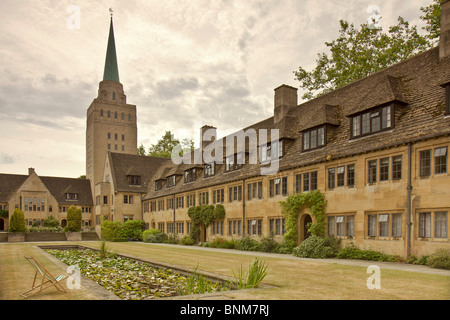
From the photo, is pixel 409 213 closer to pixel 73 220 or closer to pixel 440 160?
pixel 440 160

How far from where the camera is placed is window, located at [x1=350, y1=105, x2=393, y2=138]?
2173 centimetres

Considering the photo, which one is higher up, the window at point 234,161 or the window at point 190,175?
the window at point 234,161

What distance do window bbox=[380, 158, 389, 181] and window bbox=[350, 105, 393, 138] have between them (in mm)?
1959

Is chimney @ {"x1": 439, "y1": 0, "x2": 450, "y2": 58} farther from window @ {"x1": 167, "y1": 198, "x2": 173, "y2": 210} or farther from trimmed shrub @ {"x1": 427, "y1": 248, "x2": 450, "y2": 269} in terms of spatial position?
window @ {"x1": 167, "y1": 198, "x2": 173, "y2": 210}

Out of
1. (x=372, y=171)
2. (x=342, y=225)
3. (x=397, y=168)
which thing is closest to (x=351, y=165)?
(x=372, y=171)

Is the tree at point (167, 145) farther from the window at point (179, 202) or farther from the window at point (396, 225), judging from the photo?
the window at point (396, 225)

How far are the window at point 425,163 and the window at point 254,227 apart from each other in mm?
14445

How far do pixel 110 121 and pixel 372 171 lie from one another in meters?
84.1

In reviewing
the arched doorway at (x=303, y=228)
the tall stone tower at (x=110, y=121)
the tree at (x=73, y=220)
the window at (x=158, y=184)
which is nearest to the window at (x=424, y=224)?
the arched doorway at (x=303, y=228)

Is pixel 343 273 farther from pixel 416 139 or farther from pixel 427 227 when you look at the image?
pixel 416 139

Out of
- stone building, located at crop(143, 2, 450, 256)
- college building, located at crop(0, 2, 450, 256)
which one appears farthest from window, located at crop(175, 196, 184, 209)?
stone building, located at crop(143, 2, 450, 256)

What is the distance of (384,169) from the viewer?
820 inches

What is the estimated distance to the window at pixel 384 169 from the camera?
20656 millimetres

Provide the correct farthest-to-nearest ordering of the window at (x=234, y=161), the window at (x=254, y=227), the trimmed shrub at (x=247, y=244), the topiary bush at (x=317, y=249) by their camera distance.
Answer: the window at (x=234, y=161)
the window at (x=254, y=227)
the trimmed shrub at (x=247, y=244)
the topiary bush at (x=317, y=249)
